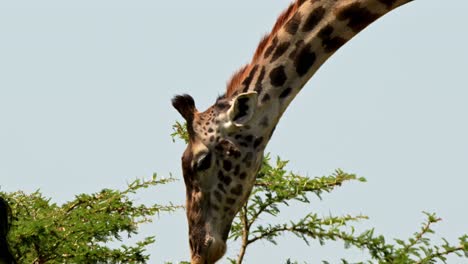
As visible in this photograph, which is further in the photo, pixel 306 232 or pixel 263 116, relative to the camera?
pixel 306 232

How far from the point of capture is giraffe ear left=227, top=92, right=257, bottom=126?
306 inches

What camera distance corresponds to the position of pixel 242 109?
7.83 m

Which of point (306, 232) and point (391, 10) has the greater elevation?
point (391, 10)

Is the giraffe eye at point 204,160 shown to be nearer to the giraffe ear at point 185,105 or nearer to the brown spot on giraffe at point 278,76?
the giraffe ear at point 185,105

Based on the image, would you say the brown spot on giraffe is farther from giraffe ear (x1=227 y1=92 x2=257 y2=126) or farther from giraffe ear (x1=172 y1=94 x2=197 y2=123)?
giraffe ear (x1=172 y1=94 x2=197 y2=123)

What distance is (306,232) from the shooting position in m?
8.69

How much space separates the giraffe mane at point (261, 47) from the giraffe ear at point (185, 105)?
0.30 metres

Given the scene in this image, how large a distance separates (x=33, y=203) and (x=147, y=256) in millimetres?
1501

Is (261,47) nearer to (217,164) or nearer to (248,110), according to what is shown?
(248,110)

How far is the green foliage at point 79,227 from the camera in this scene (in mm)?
8359

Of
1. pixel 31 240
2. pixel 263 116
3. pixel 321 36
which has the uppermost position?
pixel 321 36

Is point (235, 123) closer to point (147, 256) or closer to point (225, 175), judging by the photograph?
point (225, 175)

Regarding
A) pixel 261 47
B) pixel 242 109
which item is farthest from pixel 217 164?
pixel 261 47

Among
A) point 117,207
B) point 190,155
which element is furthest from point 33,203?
point 190,155
